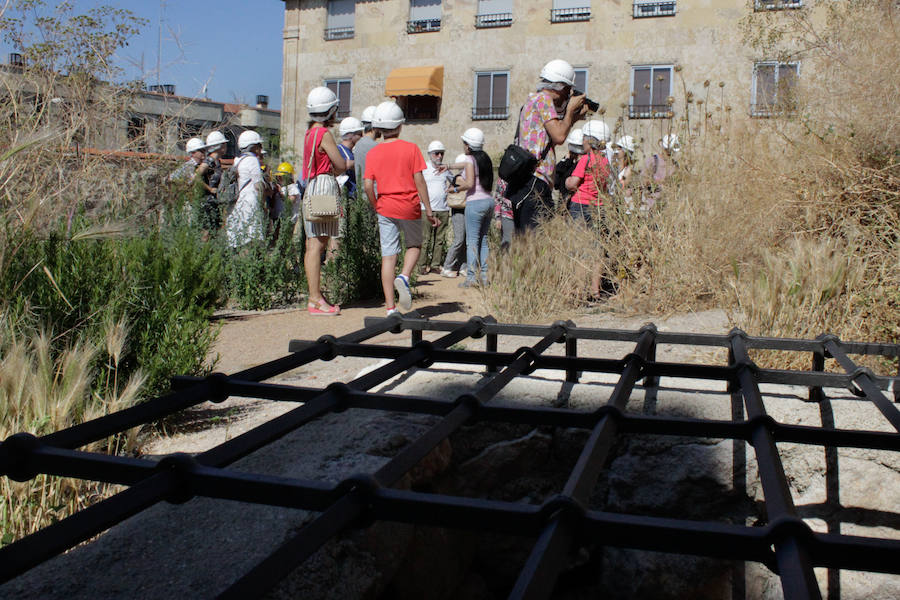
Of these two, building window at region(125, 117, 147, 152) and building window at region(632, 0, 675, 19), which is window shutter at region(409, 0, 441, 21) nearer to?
building window at region(632, 0, 675, 19)

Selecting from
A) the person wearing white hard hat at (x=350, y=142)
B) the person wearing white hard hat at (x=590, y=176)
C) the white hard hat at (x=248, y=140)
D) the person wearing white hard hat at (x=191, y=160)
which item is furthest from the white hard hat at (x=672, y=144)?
the person wearing white hard hat at (x=191, y=160)

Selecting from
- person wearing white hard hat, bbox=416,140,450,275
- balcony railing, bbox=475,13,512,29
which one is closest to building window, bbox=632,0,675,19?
balcony railing, bbox=475,13,512,29

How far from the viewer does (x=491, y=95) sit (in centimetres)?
2188

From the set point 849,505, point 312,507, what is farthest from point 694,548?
point 849,505

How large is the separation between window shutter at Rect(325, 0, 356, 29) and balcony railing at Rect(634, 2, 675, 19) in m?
8.05

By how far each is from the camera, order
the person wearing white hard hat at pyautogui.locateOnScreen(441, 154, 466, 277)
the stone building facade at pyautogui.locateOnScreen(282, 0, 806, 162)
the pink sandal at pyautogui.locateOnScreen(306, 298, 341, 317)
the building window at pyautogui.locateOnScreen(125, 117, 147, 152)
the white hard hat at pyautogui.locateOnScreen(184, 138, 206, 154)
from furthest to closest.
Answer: the stone building facade at pyautogui.locateOnScreen(282, 0, 806, 162)
the person wearing white hard hat at pyautogui.locateOnScreen(441, 154, 466, 277)
the white hard hat at pyautogui.locateOnScreen(184, 138, 206, 154)
the building window at pyautogui.locateOnScreen(125, 117, 147, 152)
the pink sandal at pyautogui.locateOnScreen(306, 298, 341, 317)

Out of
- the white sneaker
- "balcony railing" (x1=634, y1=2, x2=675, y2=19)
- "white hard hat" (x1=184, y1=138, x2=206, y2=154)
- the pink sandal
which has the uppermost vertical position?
"balcony railing" (x1=634, y1=2, x2=675, y2=19)

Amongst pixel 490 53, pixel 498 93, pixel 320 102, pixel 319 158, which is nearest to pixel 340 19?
pixel 490 53

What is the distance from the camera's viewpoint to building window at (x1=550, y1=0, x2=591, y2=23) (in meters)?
20.9

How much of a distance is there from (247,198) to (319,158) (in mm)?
2179

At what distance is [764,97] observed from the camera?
6398 mm

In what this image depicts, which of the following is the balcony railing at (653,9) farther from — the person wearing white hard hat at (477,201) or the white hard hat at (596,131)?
the white hard hat at (596,131)

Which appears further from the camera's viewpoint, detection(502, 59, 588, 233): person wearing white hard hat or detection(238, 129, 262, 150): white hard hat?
detection(238, 129, 262, 150): white hard hat

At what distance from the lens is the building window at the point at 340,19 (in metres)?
23.6
